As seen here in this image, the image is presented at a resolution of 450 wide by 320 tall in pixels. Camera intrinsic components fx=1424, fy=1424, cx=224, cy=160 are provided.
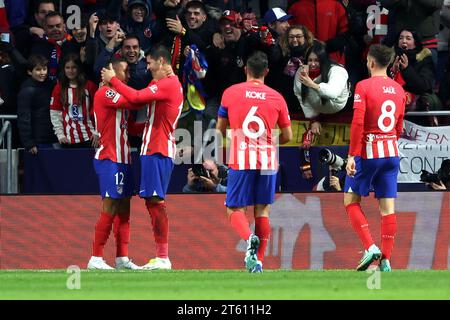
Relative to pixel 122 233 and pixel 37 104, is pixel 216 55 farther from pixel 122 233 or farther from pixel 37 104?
pixel 122 233

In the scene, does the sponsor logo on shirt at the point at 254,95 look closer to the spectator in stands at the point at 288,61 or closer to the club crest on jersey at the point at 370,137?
the club crest on jersey at the point at 370,137

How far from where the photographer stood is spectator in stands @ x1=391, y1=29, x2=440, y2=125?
19.3m

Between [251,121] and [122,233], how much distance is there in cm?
242

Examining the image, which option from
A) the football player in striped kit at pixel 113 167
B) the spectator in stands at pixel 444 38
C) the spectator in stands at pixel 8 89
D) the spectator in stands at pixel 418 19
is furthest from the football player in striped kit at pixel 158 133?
the spectator in stands at pixel 444 38

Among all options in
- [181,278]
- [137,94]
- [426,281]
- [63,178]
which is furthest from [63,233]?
[426,281]

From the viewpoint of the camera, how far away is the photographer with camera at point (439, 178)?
60.6 ft

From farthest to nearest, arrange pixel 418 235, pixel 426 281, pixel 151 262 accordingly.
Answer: pixel 418 235 < pixel 151 262 < pixel 426 281

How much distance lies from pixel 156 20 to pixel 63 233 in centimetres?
378

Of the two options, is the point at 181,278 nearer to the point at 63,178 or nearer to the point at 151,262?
the point at 151,262

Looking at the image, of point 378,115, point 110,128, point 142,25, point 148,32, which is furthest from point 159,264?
point 142,25

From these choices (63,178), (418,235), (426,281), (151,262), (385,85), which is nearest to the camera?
(426,281)

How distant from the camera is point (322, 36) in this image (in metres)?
20.3

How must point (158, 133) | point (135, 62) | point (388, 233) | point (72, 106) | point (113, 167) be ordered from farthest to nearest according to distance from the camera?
point (72, 106), point (135, 62), point (113, 167), point (158, 133), point (388, 233)

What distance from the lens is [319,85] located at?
18.8 metres
